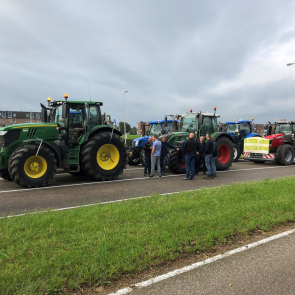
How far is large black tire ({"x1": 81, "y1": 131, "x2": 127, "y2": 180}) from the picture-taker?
32.1 ft

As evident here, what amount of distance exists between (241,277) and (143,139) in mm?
11555

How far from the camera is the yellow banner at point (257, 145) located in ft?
52.4

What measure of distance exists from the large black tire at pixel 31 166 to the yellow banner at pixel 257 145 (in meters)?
11.7

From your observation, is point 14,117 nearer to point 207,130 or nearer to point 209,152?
point 207,130

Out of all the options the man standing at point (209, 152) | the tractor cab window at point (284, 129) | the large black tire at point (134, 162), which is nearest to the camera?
the man standing at point (209, 152)

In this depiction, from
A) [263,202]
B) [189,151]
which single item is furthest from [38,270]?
[189,151]

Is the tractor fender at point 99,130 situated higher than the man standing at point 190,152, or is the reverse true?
the tractor fender at point 99,130

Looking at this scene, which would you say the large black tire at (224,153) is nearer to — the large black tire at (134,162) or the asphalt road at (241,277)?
the large black tire at (134,162)

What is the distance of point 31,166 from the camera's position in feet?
28.7

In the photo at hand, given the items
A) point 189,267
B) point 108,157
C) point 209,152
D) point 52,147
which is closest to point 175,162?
point 209,152

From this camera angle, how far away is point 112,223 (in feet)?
15.9

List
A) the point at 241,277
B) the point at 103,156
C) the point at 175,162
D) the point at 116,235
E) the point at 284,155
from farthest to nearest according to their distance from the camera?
1. the point at 284,155
2. the point at 175,162
3. the point at 103,156
4. the point at 116,235
5. the point at 241,277

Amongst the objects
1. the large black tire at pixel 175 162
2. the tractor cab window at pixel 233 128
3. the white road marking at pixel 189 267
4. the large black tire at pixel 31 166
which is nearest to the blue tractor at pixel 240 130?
the tractor cab window at pixel 233 128

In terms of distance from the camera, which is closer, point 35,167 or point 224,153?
point 35,167
